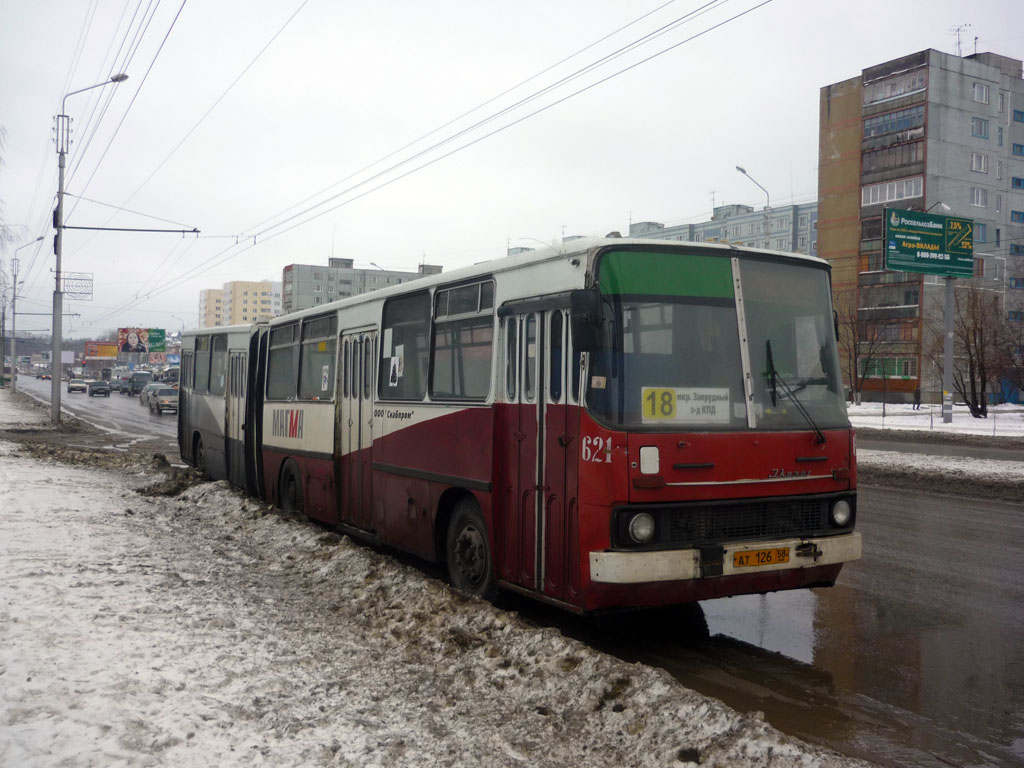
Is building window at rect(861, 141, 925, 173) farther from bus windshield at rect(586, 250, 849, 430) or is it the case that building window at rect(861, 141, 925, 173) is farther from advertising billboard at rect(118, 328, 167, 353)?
advertising billboard at rect(118, 328, 167, 353)

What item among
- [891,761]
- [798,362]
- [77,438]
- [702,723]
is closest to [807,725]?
[891,761]

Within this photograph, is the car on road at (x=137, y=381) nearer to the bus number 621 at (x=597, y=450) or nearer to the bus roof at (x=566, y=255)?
the bus roof at (x=566, y=255)

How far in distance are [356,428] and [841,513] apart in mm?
5404

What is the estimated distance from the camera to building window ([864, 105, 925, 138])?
222 feet

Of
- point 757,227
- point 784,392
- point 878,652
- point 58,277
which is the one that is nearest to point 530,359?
point 784,392

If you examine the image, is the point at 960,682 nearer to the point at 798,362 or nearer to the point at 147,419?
the point at 798,362

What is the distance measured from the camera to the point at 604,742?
180 inches

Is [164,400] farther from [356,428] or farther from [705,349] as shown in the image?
[705,349]

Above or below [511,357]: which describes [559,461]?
below

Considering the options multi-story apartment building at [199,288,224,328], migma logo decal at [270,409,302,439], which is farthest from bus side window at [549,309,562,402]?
multi-story apartment building at [199,288,224,328]

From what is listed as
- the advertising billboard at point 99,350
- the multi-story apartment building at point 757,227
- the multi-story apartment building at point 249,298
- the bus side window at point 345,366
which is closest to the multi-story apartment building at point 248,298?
the multi-story apartment building at point 249,298

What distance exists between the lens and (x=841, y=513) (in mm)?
6621

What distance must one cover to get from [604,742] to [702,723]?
0.49 m

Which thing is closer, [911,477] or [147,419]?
[911,477]
